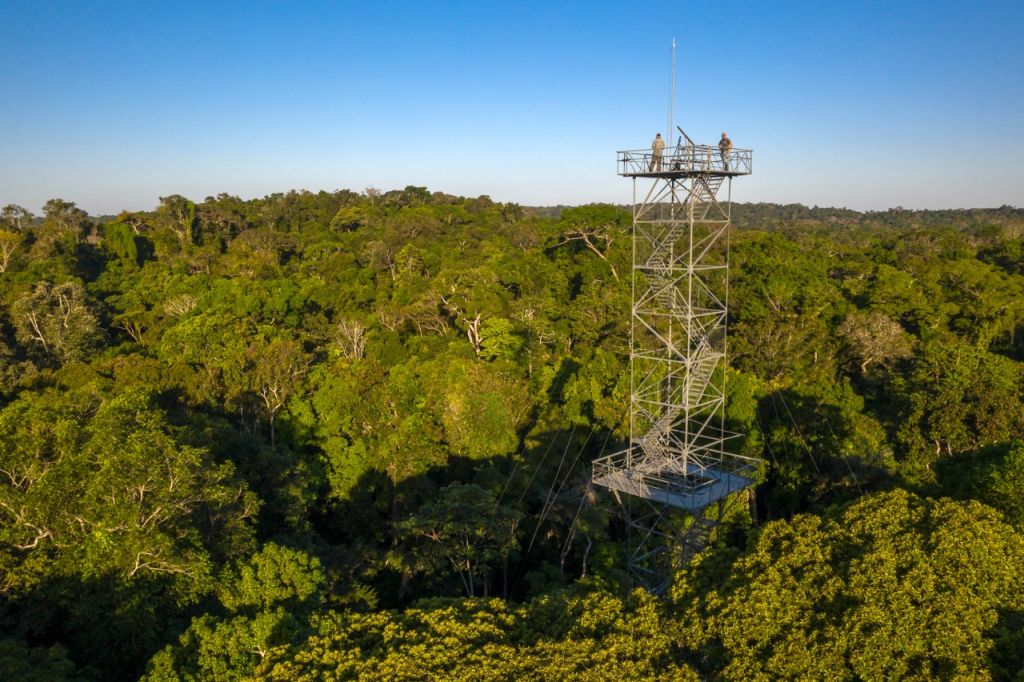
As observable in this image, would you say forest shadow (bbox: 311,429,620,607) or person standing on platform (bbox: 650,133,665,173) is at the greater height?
person standing on platform (bbox: 650,133,665,173)

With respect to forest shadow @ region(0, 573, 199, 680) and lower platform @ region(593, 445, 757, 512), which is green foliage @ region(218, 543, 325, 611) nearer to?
forest shadow @ region(0, 573, 199, 680)

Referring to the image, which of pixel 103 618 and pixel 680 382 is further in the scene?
pixel 680 382

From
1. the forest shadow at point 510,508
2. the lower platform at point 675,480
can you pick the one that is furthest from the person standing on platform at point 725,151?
the forest shadow at point 510,508

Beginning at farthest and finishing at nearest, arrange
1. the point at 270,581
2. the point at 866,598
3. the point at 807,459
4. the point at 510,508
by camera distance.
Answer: the point at 807,459 < the point at 510,508 < the point at 270,581 < the point at 866,598

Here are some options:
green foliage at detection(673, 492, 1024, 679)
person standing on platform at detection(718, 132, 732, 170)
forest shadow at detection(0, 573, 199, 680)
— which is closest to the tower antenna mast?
person standing on platform at detection(718, 132, 732, 170)

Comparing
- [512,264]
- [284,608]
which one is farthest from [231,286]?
[284,608]

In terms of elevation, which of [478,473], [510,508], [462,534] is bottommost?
[462,534]

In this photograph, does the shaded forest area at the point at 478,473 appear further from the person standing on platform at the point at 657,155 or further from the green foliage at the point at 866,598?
the person standing on platform at the point at 657,155

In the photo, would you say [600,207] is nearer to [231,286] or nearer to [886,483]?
[231,286]

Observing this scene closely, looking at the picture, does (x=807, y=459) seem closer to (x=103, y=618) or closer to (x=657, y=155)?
(x=657, y=155)

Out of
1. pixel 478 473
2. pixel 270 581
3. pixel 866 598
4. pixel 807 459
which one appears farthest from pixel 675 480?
pixel 270 581
